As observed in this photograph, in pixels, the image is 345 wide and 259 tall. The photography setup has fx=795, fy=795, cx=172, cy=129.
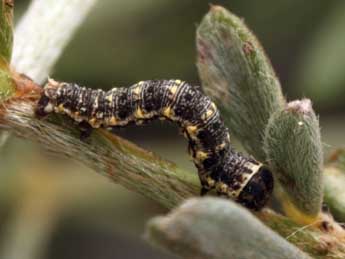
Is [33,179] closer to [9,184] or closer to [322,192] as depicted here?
[9,184]

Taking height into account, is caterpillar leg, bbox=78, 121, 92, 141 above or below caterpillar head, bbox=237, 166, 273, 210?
below

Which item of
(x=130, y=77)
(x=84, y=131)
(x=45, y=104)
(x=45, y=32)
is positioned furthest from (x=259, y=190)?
(x=130, y=77)

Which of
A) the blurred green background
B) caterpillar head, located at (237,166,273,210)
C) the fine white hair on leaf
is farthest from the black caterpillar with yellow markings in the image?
the blurred green background

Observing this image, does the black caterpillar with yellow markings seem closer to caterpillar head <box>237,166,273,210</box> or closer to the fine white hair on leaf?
caterpillar head <box>237,166,273,210</box>

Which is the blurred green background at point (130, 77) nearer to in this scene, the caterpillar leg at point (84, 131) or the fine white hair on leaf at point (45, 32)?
the fine white hair on leaf at point (45, 32)

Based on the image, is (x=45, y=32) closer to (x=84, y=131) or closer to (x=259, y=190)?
(x=84, y=131)

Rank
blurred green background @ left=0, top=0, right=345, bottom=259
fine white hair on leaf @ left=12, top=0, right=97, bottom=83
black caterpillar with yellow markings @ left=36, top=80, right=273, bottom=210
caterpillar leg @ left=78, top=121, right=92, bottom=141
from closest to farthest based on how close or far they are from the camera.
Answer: caterpillar leg @ left=78, top=121, right=92, bottom=141, black caterpillar with yellow markings @ left=36, top=80, right=273, bottom=210, fine white hair on leaf @ left=12, top=0, right=97, bottom=83, blurred green background @ left=0, top=0, right=345, bottom=259
